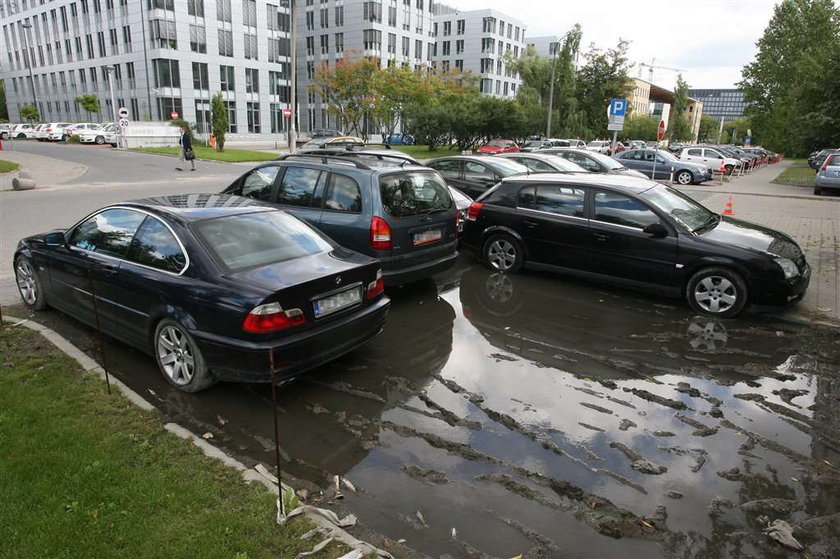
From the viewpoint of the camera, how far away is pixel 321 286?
460cm

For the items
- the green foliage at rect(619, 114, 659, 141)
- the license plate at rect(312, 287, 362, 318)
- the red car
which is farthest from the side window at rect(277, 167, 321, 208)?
the green foliage at rect(619, 114, 659, 141)

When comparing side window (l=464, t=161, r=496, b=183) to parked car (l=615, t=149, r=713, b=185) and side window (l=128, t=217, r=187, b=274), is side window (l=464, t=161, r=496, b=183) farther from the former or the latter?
parked car (l=615, t=149, r=713, b=185)

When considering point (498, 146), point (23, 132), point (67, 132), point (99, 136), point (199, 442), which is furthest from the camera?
point (23, 132)

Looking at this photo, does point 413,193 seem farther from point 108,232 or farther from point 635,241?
point 108,232

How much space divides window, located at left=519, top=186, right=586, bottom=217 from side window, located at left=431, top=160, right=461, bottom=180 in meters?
4.18

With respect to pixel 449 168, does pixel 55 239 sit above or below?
below

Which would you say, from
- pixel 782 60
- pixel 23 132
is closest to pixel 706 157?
pixel 782 60

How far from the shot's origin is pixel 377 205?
6676mm

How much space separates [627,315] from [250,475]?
16.9 feet

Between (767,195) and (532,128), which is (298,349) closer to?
(767,195)

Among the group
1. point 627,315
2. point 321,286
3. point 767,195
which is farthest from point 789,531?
point 767,195

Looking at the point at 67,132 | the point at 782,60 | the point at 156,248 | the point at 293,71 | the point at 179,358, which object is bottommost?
the point at 179,358

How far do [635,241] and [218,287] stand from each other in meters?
5.40

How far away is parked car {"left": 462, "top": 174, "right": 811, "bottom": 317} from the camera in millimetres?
6797
